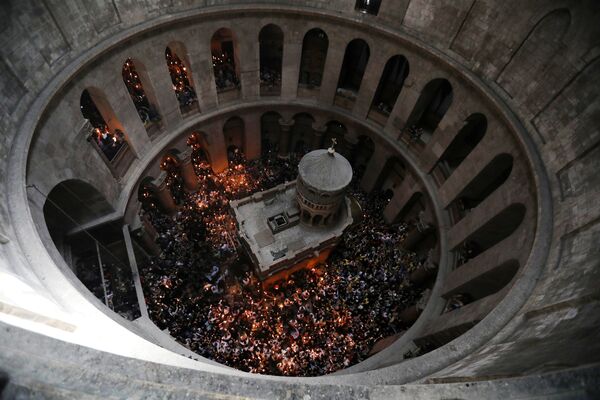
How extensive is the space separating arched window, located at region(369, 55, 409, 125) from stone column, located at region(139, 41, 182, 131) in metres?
9.50

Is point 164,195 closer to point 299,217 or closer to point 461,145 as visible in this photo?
point 299,217

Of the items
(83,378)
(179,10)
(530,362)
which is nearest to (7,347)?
(83,378)

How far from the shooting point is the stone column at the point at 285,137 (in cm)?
2009

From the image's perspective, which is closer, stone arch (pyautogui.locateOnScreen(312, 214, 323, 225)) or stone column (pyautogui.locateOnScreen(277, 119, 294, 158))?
stone arch (pyautogui.locateOnScreen(312, 214, 323, 225))

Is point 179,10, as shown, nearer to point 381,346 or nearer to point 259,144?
point 259,144

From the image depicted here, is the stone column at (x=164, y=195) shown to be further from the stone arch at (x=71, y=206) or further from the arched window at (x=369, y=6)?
the arched window at (x=369, y=6)

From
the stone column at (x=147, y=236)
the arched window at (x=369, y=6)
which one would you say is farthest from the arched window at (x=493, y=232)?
the stone column at (x=147, y=236)

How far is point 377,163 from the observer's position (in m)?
19.3

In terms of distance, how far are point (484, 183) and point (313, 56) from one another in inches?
431

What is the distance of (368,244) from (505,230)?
6.25 m

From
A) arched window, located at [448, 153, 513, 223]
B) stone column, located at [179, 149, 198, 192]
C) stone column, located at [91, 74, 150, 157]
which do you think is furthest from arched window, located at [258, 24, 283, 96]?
arched window, located at [448, 153, 513, 223]

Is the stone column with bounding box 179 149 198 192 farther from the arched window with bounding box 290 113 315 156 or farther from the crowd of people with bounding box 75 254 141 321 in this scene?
the arched window with bounding box 290 113 315 156

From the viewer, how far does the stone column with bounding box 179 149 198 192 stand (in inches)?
711

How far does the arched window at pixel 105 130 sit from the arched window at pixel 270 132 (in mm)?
7868
